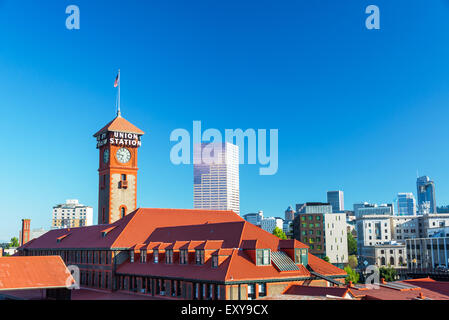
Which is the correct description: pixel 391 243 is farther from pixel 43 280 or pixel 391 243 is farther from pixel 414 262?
pixel 43 280

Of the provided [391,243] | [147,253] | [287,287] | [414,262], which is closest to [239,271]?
[287,287]

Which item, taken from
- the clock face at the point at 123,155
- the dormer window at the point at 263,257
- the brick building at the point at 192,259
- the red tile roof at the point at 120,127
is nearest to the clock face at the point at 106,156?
the clock face at the point at 123,155

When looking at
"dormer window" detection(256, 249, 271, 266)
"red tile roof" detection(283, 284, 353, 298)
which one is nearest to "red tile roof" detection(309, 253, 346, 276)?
"red tile roof" detection(283, 284, 353, 298)

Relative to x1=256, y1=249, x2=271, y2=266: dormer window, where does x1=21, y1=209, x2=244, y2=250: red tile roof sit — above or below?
above

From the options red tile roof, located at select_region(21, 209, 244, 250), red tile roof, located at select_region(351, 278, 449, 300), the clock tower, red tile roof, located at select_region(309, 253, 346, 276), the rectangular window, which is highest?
the clock tower

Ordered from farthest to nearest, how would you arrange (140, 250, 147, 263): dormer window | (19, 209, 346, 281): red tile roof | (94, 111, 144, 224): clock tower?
(94, 111, 144, 224): clock tower, (140, 250, 147, 263): dormer window, (19, 209, 346, 281): red tile roof

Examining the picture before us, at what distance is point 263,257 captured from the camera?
5928 cm

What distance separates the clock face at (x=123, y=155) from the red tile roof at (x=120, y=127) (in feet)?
14.8

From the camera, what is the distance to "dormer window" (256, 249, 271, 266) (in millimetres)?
58938

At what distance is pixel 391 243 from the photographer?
185500 mm

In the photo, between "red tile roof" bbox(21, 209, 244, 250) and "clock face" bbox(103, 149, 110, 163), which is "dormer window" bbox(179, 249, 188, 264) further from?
"clock face" bbox(103, 149, 110, 163)

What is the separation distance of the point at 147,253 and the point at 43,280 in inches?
779

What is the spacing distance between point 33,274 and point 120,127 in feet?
172

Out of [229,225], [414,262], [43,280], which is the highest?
[229,225]
